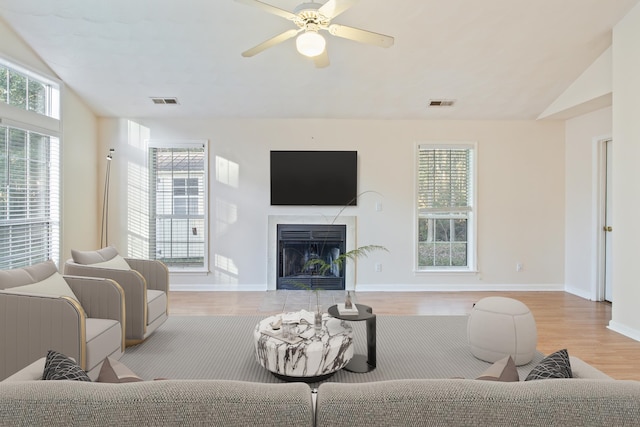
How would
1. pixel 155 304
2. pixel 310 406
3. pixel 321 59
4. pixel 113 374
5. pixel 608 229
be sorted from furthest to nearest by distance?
1. pixel 608 229
2. pixel 155 304
3. pixel 321 59
4. pixel 113 374
5. pixel 310 406

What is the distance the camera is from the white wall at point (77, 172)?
15.8 ft

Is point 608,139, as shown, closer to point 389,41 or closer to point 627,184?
point 627,184

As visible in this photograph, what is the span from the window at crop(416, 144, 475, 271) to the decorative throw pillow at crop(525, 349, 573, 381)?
4.38m

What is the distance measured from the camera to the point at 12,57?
400 cm

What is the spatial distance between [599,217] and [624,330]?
1835 mm

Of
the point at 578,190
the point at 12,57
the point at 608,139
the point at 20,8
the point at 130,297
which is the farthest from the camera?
the point at 578,190

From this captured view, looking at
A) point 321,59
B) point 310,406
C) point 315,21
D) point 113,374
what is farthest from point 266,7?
point 310,406

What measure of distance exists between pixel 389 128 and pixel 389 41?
9.52 feet

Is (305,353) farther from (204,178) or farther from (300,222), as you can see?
(204,178)

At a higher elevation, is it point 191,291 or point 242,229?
point 242,229

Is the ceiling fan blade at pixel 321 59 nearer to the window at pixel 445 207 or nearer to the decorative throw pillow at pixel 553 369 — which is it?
the decorative throw pillow at pixel 553 369

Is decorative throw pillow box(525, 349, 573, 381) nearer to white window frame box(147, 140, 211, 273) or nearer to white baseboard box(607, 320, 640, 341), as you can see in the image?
white baseboard box(607, 320, 640, 341)

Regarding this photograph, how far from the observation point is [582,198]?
5375 mm

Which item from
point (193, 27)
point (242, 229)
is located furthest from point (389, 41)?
point (242, 229)
